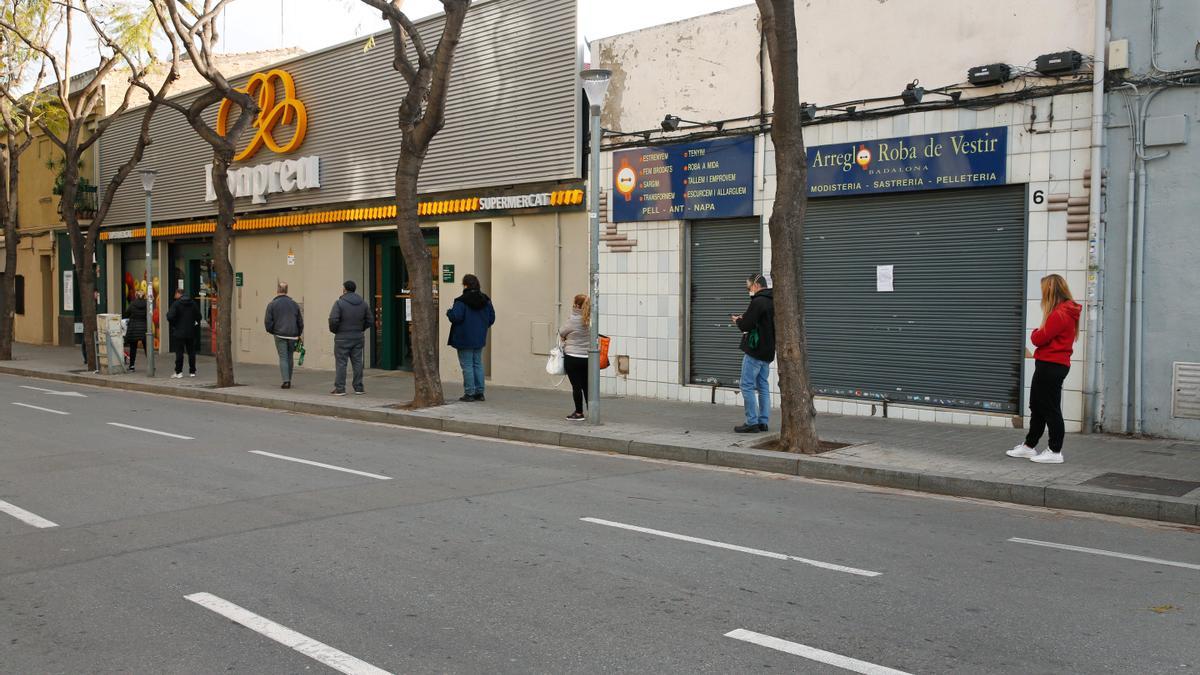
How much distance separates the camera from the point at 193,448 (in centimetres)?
1139

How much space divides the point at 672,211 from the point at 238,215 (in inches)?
525

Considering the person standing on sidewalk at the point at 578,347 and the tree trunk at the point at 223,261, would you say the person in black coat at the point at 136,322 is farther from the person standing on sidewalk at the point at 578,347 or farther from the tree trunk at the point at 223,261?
the person standing on sidewalk at the point at 578,347

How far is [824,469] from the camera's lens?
9.92m

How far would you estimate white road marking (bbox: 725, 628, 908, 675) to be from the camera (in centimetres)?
454

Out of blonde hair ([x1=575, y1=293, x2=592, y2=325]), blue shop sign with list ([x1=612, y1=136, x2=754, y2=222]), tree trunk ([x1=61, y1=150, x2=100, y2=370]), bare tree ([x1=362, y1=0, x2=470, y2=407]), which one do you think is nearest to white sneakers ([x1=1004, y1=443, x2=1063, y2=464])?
blonde hair ([x1=575, y1=293, x2=592, y2=325])

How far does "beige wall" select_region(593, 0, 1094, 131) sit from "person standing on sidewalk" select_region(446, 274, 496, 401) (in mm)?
3467

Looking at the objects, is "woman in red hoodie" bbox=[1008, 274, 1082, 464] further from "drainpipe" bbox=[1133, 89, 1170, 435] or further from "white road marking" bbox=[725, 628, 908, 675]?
"white road marking" bbox=[725, 628, 908, 675]

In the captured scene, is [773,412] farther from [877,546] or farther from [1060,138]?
[877,546]

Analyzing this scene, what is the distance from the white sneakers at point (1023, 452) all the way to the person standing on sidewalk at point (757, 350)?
2.78 meters

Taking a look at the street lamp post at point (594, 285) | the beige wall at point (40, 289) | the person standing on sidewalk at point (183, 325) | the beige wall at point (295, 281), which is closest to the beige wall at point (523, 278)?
the street lamp post at point (594, 285)

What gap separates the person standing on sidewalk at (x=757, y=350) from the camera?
11828 mm

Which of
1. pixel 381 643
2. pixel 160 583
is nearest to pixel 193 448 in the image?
pixel 160 583

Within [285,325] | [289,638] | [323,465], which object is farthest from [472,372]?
[289,638]

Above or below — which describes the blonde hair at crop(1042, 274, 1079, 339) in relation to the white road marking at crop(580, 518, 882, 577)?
above
